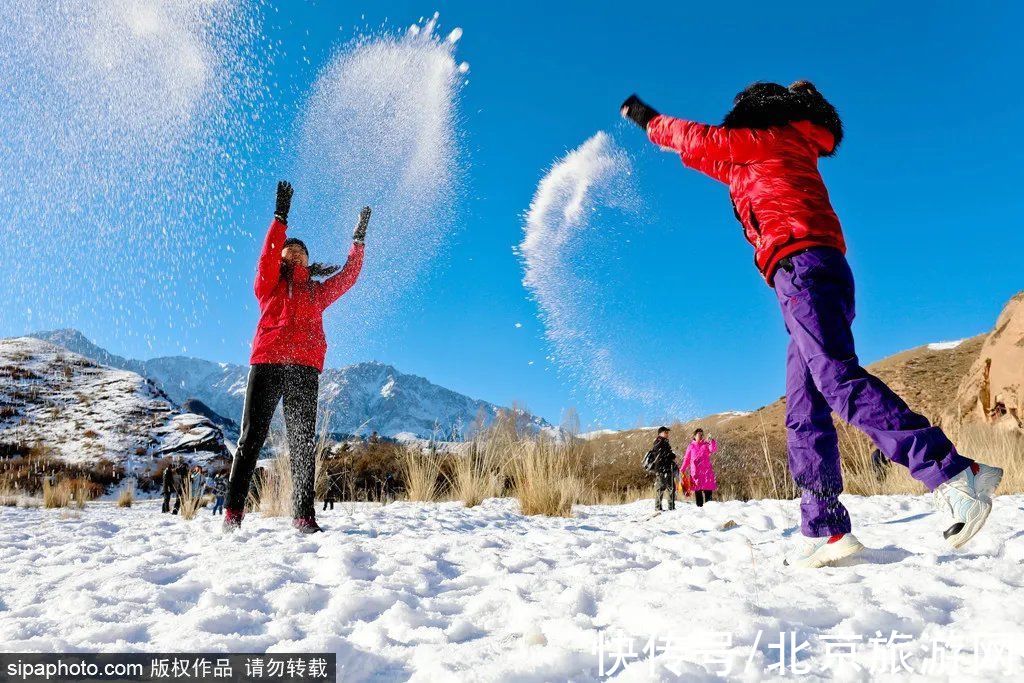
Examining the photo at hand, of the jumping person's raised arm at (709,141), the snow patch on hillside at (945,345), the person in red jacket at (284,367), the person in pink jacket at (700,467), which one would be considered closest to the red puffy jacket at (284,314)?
the person in red jacket at (284,367)

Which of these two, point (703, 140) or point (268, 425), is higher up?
point (703, 140)

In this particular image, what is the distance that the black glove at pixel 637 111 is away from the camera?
8.41 ft

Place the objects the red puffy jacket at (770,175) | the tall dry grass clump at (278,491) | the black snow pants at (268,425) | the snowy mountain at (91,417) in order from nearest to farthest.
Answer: the red puffy jacket at (770,175) < the black snow pants at (268,425) < the tall dry grass clump at (278,491) < the snowy mountain at (91,417)

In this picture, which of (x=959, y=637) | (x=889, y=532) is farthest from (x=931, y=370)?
(x=959, y=637)

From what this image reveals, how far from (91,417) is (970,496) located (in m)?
30.3

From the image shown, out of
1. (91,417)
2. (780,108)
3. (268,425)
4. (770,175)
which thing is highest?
(91,417)

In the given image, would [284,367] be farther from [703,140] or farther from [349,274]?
[703,140]

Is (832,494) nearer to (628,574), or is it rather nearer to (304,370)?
(628,574)

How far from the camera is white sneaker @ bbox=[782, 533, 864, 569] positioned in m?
2.08

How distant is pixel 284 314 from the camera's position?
11.7 ft

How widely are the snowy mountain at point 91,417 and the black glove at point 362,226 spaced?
20.9 m

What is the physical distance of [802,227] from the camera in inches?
85.3

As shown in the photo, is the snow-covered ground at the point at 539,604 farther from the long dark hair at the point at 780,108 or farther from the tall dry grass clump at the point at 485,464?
the tall dry grass clump at the point at 485,464

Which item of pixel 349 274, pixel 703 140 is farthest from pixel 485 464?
pixel 703 140
